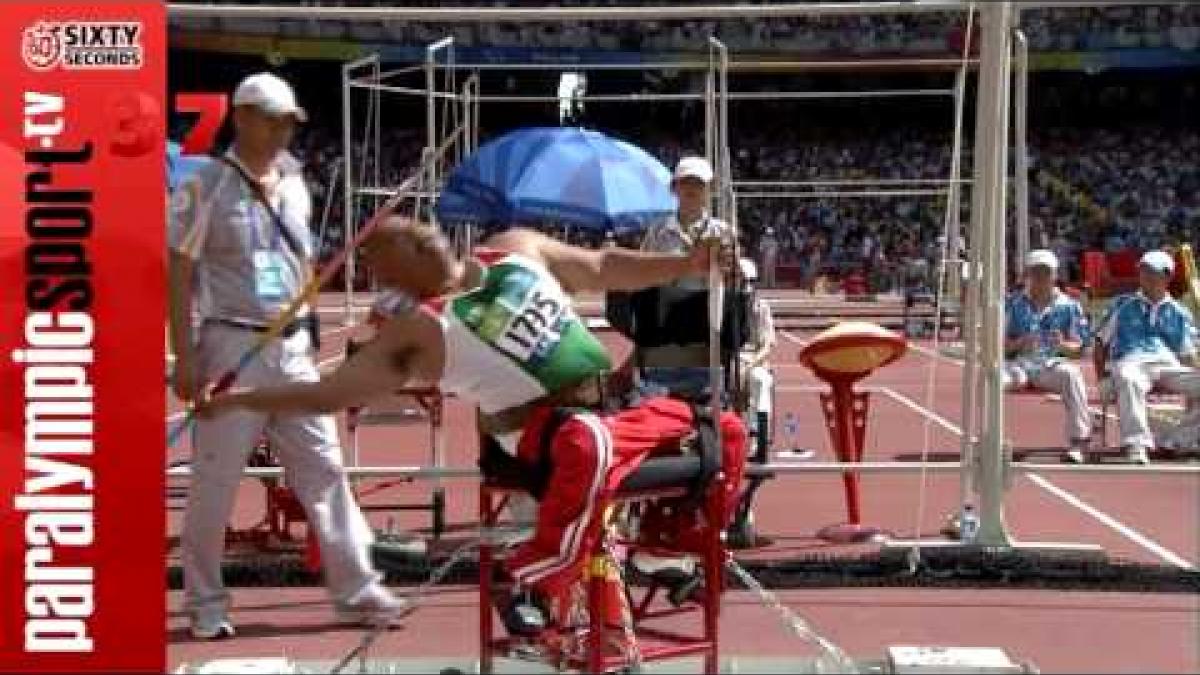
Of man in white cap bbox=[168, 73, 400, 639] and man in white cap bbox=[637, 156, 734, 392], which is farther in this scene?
man in white cap bbox=[637, 156, 734, 392]

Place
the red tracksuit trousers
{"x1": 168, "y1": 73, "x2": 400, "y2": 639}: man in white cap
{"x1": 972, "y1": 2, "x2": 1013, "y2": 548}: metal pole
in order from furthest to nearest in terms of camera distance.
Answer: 1. {"x1": 972, "y1": 2, "x2": 1013, "y2": 548}: metal pole
2. {"x1": 168, "y1": 73, "x2": 400, "y2": 639}: man in white cap
3. the red tracksuit trousers

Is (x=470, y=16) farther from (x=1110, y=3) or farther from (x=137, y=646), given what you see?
(x=137, y=646)

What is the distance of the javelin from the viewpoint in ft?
17.4

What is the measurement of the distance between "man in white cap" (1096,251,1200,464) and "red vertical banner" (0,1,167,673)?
332 inches

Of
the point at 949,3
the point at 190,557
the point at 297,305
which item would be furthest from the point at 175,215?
the point at 949,3

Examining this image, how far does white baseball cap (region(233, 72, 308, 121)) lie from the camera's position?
19.9ft

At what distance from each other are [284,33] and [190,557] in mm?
43271

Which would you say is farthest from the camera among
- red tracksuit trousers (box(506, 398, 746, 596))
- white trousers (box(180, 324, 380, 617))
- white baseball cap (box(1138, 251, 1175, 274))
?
white baseball cap (box(1138, 251, 1175, 274))

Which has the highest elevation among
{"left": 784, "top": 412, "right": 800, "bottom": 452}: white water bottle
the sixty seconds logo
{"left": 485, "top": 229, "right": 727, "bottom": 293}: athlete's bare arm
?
the sixty seconds logo

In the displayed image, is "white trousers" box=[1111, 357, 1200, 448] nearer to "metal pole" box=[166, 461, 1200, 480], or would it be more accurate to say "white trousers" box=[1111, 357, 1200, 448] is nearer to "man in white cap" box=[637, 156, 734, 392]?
"metal pole" box=[166, 461, 1200, 480]

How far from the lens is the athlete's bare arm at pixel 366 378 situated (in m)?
5.02

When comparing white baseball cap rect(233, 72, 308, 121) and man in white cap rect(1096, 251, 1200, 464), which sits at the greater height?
white baseball cap rect(233, 72, 308, 121)

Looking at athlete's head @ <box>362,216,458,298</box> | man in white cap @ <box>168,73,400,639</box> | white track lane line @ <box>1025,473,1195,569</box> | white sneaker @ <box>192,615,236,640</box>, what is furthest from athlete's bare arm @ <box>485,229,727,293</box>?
white track lane line @ <box>1025,473,1195,569</box>

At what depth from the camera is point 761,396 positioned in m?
9.54
